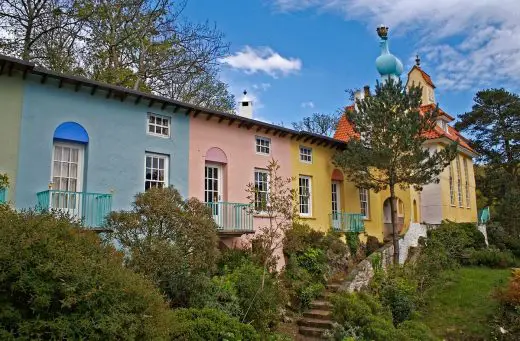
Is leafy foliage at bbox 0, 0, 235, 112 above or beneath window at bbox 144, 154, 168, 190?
above

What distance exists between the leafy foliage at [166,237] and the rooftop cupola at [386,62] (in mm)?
17891

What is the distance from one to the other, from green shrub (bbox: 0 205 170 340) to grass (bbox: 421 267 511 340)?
36.6 ft

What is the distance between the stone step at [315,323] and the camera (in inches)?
557

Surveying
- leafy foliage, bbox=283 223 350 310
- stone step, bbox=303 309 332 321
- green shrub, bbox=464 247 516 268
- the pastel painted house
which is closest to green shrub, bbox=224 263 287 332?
stone step, bbox=303 309 332 321

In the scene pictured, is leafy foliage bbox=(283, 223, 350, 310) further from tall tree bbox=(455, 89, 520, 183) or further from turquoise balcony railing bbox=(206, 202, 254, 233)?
tall tree bbox=(455, 89, 520, 183)

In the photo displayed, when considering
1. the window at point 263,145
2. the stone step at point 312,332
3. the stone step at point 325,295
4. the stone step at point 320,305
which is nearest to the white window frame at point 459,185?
the window at point 263,145

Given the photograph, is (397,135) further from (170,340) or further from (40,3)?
(40,3)

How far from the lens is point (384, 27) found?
25.7 m

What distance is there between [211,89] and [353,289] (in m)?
14.4

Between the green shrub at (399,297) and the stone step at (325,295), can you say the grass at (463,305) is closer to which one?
the green shrub at (399,297)

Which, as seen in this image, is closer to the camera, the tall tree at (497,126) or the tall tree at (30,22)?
the tall tree at (30,22)

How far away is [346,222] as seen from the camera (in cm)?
2106

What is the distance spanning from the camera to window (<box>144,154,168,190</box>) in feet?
47.4

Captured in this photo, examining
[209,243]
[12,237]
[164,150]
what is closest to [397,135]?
[164,150]
